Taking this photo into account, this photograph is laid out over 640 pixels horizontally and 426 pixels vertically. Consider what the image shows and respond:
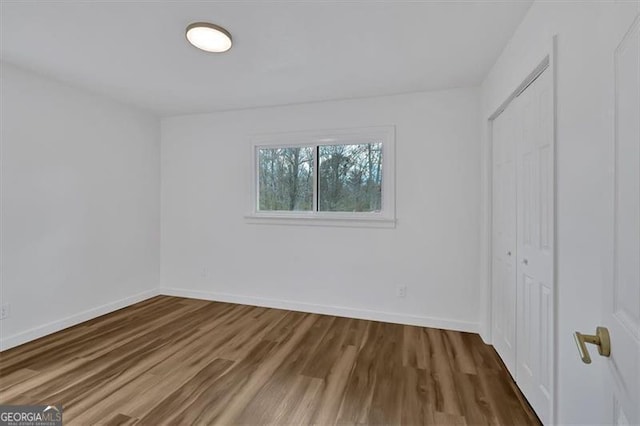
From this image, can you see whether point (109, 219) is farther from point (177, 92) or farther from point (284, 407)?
point (284, 407)

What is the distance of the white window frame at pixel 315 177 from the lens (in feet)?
10.1

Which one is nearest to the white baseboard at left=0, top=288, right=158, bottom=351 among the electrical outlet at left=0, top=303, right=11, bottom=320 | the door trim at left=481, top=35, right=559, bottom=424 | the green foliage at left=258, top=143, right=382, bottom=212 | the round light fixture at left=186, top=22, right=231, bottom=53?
the electrical outlet at left=0, top=303, right=11, bottom=320

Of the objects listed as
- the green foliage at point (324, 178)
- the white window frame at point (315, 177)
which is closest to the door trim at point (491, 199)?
the white window frame at point (315, 177)

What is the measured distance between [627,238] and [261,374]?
2179mm

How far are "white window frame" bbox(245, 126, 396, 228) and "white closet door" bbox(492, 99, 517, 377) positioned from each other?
0.97 metres

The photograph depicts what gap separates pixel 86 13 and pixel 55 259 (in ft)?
7.53

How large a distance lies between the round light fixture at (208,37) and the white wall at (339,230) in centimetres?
140

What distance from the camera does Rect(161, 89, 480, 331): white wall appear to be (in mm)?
2865

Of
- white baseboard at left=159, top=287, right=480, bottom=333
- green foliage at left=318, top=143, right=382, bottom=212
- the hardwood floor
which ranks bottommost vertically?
the hardwood floor

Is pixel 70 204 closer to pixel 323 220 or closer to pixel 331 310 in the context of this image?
pixel 323 220

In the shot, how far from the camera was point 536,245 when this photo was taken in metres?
1.67

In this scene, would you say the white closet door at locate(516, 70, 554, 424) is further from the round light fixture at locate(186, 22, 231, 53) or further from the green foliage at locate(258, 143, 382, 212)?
the round light fixture at locate(186, 22, 231, 53)

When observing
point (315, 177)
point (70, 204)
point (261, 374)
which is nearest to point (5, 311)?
point (70, 204)

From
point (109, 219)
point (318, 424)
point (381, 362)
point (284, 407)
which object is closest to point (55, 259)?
point (109, 219)
